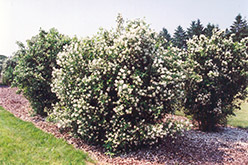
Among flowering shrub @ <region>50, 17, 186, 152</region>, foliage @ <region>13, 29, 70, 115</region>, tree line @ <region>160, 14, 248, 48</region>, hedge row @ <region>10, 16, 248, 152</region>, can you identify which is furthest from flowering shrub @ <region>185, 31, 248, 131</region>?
tree line @ <region>160, 14, 248, 48</region>

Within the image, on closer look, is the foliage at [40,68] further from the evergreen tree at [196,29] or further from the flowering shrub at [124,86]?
the evergreen tree at [196,29]

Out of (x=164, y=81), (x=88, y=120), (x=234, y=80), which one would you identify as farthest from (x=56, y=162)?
(x=234, y=80)

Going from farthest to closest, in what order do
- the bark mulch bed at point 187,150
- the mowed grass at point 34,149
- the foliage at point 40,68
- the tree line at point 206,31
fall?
1. the tree line at point 206,31
2. the foliage at point 40,68
3. the bark mulch bed at point 187,150
4. the mowed grass at point 34,149

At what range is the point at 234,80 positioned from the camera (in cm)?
879

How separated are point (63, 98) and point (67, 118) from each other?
64cm

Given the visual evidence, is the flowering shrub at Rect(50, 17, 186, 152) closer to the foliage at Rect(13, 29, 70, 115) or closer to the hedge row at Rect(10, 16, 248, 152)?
the hedge row at Rect(10, 16, 248, 152)

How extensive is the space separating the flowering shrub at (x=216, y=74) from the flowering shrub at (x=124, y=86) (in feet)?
8.33

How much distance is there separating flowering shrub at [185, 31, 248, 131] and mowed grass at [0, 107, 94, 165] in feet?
16.8

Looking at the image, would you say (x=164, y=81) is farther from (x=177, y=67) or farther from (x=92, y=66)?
(x=92, y=66)

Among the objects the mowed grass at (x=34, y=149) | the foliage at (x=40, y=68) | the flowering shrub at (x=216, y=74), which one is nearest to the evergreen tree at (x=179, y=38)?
the flowering shrub at (x=216, y=74)

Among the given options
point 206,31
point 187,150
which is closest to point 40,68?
point 187,150

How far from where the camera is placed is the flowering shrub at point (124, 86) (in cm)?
579

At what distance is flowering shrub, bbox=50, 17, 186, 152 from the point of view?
5.79m

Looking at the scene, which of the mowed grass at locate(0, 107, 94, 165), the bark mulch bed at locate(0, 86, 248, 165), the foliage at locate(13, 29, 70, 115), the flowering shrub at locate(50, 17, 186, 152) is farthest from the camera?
the foliage at locate(13, 29, 70, 115)
